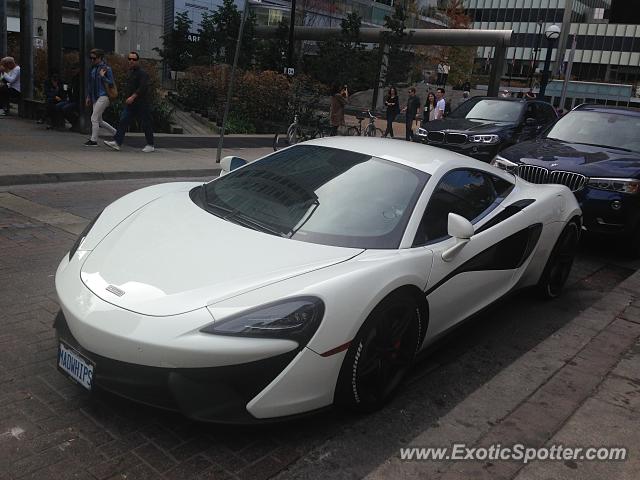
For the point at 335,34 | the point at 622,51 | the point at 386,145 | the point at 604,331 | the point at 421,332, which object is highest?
the point at 622,51

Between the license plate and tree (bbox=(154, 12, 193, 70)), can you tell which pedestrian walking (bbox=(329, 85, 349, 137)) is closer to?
the license plate

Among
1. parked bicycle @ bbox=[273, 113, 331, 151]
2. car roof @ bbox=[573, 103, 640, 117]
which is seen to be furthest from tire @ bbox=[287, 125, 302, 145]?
car roof @ bbox=[573, 103, 640, 117]

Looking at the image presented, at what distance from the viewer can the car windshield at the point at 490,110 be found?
11642mm

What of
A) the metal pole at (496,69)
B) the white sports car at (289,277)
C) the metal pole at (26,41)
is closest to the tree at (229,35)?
the metal pole at (496,69)

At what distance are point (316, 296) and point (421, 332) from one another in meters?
0.91

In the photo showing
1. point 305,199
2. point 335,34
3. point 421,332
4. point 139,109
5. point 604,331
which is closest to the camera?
point 421,332

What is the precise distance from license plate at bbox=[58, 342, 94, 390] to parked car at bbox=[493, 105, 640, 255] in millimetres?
5696

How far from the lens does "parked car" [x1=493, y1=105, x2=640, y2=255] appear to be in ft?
21.8

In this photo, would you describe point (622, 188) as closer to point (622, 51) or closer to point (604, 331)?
point (604, 331)

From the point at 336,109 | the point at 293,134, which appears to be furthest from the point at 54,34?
the point at 336,109

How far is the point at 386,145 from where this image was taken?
4328 millimetres

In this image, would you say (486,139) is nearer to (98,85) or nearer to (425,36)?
(98,85)

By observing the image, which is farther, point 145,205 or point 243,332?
point 145,205

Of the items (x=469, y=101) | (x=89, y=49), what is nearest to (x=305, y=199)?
(x=469, y=101)
